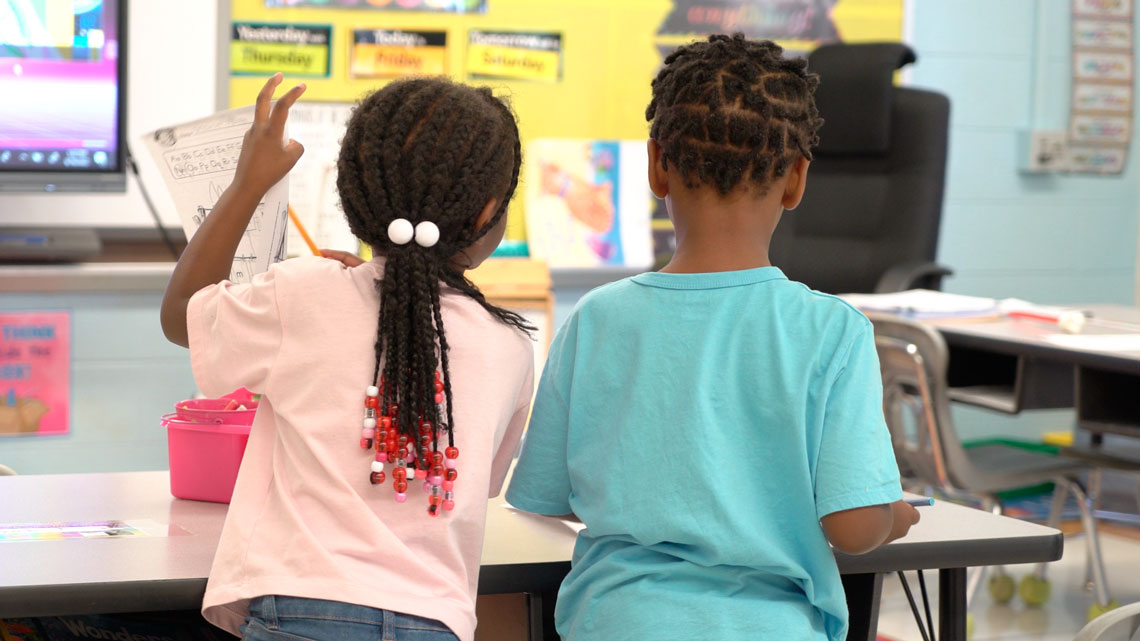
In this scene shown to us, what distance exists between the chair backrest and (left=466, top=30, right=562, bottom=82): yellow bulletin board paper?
1.46 metres

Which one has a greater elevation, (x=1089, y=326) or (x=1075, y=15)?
(x=1075, y=15)

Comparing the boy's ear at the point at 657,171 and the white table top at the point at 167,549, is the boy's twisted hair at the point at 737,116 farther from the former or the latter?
the white table top at the point at 167,549

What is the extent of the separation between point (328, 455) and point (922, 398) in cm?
186

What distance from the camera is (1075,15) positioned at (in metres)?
4.38

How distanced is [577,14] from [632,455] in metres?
2.85

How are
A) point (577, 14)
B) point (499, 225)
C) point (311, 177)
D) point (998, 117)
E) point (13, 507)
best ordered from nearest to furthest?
1. point (499, 225)
2. point (13, 507)
3. point (311, 177)
4. point (577, 14)
5. point (998, 117)

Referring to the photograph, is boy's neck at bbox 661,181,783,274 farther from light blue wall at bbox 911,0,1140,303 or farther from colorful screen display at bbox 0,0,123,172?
light blue wall at bbox 911,0,1140,303

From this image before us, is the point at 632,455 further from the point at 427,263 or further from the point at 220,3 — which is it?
the point at 220,3

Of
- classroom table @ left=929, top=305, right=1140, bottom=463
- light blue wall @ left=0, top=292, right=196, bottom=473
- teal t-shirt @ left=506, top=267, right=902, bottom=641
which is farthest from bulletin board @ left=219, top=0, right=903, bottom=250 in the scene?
teal t-shirt @ left=506, top=267, right=902, bottom=641

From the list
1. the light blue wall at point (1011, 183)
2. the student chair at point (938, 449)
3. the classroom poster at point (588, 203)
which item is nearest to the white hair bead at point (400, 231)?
the student chair at point (938, 449)

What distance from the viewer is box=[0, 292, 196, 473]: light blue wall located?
10.2 ft

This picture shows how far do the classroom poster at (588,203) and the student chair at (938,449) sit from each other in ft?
3.90

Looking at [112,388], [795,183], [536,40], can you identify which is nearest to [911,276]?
[536,40]

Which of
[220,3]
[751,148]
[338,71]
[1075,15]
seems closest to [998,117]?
[1075,15]
